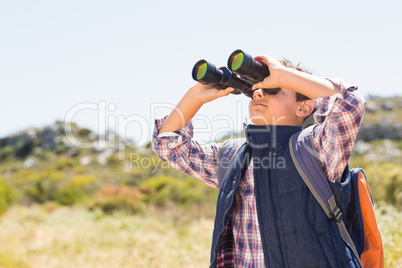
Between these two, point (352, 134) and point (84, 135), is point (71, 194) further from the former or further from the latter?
point (84, 135)

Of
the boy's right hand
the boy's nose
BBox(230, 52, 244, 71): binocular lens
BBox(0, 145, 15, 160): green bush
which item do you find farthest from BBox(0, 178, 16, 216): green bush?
BBox(0, 145, 15, 160): green bush

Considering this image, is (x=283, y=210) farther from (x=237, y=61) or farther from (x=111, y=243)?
(x=111, y=243)

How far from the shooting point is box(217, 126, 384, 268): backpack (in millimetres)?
1302

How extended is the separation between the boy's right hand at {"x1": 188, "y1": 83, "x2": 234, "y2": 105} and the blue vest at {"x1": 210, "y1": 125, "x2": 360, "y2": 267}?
0.22 metres

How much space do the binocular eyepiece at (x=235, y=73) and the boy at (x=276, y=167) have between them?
0.04 m

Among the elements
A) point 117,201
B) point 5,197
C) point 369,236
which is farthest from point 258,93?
point 5,197

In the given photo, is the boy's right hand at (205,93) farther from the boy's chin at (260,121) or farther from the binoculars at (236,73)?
the boy's chin at (260,121)

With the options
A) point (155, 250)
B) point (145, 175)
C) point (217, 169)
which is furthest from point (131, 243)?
point (145, 175)

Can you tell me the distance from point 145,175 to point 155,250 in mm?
Result: 13469

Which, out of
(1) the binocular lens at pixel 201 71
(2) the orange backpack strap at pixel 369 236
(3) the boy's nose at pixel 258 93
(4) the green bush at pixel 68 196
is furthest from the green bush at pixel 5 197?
(2) the orange backpack strap at pixel 369 236

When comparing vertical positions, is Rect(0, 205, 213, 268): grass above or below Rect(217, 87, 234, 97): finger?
below

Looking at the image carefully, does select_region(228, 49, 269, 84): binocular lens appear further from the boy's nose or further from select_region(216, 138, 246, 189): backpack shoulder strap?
select_region(216, 138, 246, 189): backpack shoulder strap

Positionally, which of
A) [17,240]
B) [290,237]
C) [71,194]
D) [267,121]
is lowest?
[71,194]

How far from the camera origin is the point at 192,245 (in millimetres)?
5777
